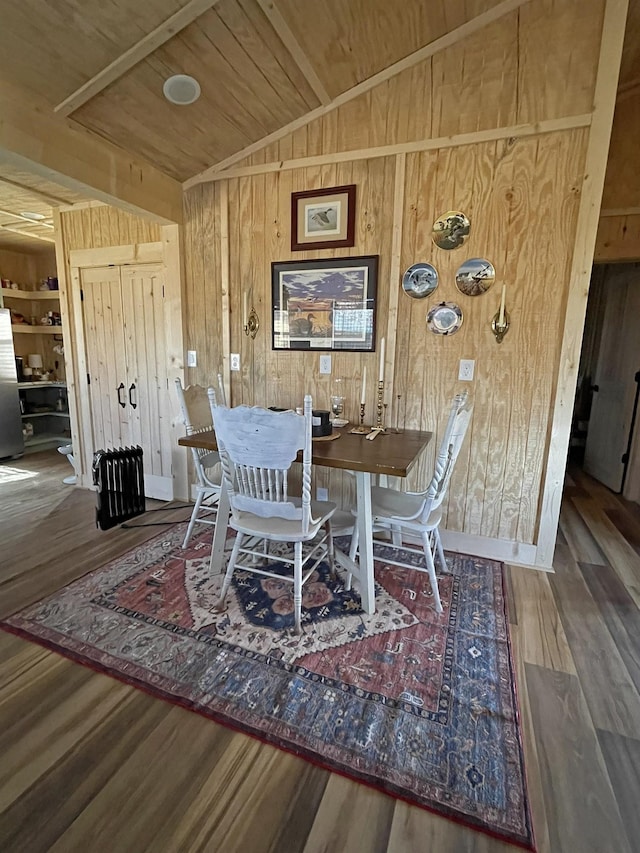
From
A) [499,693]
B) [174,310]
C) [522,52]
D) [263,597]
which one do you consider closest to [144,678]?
[263,597]

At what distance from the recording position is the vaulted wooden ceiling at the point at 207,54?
5.88 ft

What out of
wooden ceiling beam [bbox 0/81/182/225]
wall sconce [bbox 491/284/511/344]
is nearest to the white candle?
wall sconce [bbox 491/284/511/344]

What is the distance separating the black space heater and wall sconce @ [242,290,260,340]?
1.28 m

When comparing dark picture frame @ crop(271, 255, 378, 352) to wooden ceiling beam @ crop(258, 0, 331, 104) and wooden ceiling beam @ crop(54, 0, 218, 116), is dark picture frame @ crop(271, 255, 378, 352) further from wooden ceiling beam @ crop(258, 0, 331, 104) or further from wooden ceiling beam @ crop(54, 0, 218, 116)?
wooden ceiling beam @ crop(54, 0, 218, 116)

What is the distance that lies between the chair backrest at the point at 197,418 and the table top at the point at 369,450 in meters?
0.22

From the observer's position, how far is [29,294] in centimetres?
529

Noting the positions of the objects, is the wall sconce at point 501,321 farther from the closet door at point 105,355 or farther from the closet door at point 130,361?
the closet door at point 105,355

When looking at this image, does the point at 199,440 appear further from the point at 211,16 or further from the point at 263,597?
the point at 211,16

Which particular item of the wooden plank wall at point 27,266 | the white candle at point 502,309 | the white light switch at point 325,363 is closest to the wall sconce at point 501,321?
the white candle at point 502,309

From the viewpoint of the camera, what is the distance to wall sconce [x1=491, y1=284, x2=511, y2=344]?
240cm

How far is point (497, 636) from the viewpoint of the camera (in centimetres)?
189

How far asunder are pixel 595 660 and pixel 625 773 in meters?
0.53

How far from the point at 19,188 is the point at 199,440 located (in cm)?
266

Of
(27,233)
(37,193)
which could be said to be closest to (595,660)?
(37,193)
